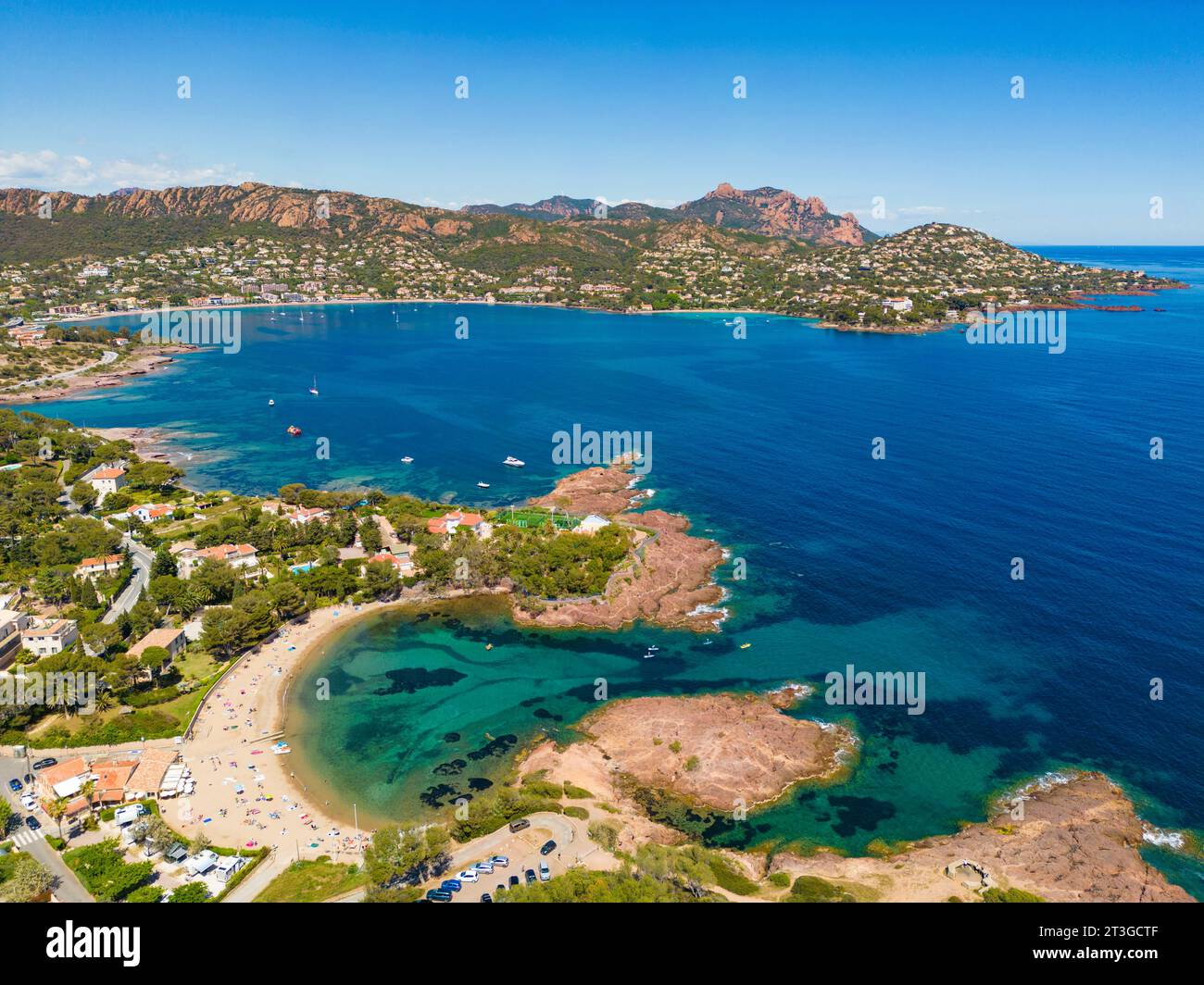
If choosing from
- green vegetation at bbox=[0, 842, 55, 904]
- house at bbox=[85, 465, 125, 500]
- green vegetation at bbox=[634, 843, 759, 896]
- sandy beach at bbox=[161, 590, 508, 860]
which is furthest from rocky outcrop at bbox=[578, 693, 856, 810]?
house at bbox=[85, 465, 125, 500]

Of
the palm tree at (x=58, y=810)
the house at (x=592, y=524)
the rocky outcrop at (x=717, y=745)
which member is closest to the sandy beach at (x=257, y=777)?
the palm tree at (x=58, y=810)

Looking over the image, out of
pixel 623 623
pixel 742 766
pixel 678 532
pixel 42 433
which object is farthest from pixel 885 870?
pixel 42 433

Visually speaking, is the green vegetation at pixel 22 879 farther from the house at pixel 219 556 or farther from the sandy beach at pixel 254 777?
the house at pixel 219 556

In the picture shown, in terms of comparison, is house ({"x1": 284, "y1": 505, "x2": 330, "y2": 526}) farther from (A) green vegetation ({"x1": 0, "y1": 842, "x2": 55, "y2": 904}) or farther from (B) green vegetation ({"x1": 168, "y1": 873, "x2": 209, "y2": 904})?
(B) green vegetation ({"x1": 168, "y1": 873, "x2": 209, "y2": 904})

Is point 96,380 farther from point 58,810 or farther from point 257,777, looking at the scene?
point 257,777

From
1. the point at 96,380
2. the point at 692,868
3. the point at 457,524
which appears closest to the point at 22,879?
the point at 692,868
